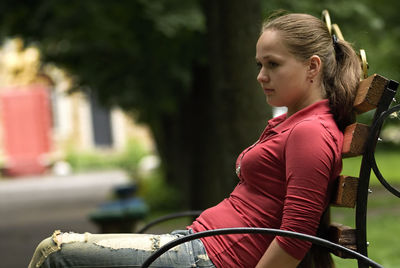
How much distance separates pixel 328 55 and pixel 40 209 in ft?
49.0

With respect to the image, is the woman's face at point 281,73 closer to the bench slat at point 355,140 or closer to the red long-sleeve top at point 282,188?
the red long-sleeve top at point 282,188

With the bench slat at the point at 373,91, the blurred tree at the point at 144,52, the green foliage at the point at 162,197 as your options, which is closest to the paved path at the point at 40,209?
the green foliage at the point at 162,197

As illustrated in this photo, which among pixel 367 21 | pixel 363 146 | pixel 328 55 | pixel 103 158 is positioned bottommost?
pixel 103 158

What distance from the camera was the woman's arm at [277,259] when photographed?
103 inches

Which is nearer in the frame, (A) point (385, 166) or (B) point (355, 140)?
(B) point (355, 140)

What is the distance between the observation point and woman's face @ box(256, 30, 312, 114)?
2818mm

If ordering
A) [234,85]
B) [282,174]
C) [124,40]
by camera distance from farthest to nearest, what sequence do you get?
[124,40]
[234,85]
[282,174]

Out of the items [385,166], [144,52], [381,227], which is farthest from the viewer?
[385,166]

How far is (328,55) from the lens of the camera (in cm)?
288

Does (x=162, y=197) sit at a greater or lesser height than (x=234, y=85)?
lesser

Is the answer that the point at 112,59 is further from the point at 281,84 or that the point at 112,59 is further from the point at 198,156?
the point at 281,84

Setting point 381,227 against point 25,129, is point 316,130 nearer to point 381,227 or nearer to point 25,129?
point 381,227

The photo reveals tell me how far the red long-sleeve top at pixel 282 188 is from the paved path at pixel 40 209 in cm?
583

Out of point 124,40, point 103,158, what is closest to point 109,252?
point 124,40
